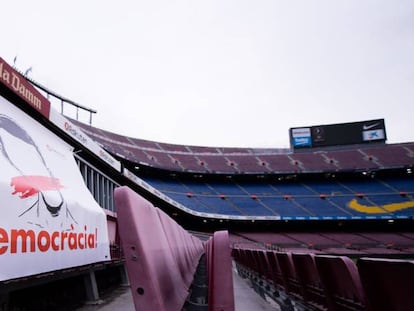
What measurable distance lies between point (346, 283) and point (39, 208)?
9.88 feet

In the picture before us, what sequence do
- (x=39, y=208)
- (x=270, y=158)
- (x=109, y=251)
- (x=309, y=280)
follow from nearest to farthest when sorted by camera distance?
1. (x=309, y=280)
2. (x=39, y=208)
3. (x=109, y=251)
4. (x=270, y=158)

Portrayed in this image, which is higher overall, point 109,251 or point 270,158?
point 270,158

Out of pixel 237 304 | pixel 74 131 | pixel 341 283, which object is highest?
pixel 74 131

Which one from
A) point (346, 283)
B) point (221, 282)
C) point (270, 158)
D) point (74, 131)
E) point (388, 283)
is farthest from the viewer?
point (270, 158)

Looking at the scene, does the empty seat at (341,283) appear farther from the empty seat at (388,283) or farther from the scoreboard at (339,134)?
the scoreboard at (339,134)

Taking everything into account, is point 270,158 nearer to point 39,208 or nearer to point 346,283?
point 39,208

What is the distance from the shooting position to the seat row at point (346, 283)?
3.75ft

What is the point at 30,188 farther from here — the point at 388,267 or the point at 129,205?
the point at 388,267

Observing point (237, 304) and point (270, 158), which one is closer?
point (237, 304)

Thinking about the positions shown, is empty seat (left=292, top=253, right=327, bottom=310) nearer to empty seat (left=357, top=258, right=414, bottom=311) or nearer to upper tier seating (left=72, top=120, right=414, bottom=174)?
empty seat (left=357, top=258, right=414, bottom=311)

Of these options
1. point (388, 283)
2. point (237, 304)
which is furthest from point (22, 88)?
point (388, 283)

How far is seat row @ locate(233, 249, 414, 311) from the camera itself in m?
1.14

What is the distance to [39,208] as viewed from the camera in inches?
138

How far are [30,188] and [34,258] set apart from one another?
71 centimetres
